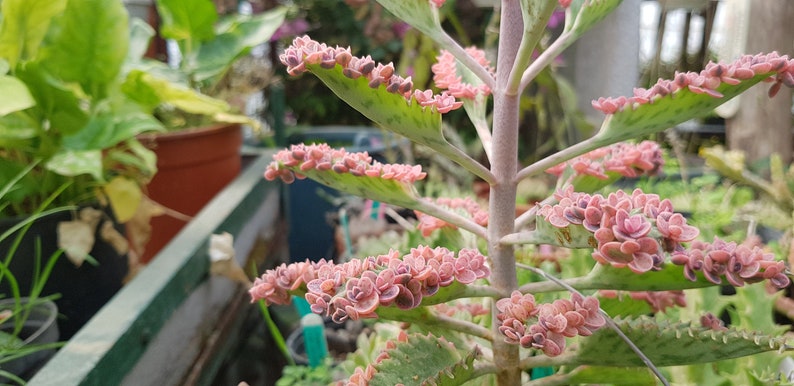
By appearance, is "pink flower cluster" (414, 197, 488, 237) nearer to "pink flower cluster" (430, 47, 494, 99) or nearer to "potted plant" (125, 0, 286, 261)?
"pink flower cluster" (430, 47, 494, 99)

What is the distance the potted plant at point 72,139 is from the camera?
787mm

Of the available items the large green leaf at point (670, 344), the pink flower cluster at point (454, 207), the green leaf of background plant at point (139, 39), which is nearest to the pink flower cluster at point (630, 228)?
the large green leaf at point (670, 344)

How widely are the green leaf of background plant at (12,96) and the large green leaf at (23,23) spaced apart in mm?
144

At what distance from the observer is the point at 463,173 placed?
158cm

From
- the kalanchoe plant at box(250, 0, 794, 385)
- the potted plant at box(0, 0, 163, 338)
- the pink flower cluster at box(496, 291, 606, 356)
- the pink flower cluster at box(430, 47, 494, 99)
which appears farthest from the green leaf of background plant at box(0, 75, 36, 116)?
the pink flower cluster at box(496, 291, 606, 356)

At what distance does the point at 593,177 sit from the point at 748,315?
316mm

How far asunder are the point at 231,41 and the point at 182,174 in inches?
12.1

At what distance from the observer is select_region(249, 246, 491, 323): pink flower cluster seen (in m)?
0.33

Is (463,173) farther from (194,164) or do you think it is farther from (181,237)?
(181,237)

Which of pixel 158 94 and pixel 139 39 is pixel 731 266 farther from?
pixel 139 39

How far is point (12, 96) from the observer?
2.22 feet

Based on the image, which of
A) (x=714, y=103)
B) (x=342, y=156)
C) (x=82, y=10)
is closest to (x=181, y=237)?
(x=82, y=10)

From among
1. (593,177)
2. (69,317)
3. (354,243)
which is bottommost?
(354,243)

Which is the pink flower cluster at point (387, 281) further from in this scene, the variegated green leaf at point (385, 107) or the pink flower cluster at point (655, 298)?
the pink flower cluster at point (655, 298)
